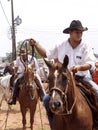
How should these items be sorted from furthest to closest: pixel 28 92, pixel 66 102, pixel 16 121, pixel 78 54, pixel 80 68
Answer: pixel 16 121, pixel 28 92, pixel 78 54, pixel 80 68, pixel 66 102

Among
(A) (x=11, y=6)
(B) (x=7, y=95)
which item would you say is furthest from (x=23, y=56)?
(A) (x=11, y=6)

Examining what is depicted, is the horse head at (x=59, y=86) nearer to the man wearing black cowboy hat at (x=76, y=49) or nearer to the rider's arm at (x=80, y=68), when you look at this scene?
the rider's arm at (x=80, y=68)

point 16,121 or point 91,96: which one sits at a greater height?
point 91,96

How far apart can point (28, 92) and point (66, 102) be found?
746cm

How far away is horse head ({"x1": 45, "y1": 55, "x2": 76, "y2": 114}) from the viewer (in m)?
6.78

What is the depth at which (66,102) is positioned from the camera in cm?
719

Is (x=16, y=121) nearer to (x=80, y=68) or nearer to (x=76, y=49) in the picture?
(x=76, y=49)

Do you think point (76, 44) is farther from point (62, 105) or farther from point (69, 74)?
point (62, 105)

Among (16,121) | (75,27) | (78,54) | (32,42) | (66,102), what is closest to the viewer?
(66,102)

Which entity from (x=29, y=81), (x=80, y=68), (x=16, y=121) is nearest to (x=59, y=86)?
(x=80, y=68)

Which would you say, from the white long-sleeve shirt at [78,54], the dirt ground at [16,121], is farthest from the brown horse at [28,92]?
the white long-sleeve shirt at [78,54]

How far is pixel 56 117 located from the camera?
7898 mm

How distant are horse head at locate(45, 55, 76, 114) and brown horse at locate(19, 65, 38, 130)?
7.06 meters

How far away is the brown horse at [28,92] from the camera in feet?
47.0
